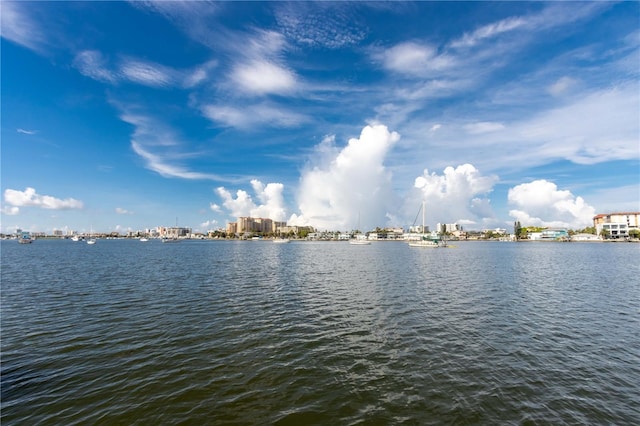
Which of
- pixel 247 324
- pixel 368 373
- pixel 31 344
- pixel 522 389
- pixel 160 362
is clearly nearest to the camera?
pixel 522 389

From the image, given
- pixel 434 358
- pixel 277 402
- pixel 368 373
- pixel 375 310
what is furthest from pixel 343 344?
pixel 375 310

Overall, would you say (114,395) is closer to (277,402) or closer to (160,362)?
(160,362)

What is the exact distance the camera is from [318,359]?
16.7 m

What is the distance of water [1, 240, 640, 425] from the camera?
1185 centimetres

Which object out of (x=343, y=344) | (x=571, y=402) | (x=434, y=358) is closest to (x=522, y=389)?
(x=571, y=402)

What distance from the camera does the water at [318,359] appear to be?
1185cm

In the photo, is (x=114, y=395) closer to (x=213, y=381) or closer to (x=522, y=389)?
(x=213, y=381)

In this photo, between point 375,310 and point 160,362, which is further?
point 375,310

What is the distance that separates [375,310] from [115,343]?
2082 cm

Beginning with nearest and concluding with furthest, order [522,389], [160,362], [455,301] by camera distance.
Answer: [522,389] → [160,362] → [455,301]

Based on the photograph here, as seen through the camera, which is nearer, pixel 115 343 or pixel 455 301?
pixel 115 343

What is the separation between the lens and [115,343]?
19.0m

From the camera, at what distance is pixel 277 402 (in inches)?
488

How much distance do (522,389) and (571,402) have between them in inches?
69.6
